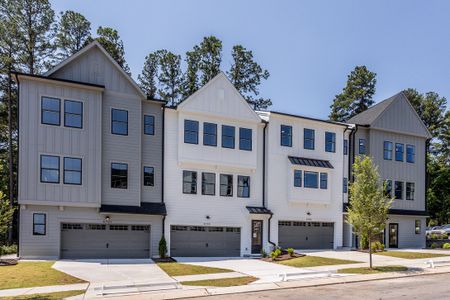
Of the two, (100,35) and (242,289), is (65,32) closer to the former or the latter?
(100,35)

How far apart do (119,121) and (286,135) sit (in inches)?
476

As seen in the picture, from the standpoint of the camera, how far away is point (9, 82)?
1350 inches

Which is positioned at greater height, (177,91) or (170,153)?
(177,91)

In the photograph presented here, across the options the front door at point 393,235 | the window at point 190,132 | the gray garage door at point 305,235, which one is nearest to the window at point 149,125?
the window at point 190,132

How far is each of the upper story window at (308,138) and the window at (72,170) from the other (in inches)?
636

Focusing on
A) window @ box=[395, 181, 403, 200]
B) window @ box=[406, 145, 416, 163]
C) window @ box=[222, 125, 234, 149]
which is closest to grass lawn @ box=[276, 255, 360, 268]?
window @ box=[222, 125, 234, 149]

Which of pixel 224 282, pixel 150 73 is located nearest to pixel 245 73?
pixel 150 73

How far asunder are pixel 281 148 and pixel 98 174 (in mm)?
13019

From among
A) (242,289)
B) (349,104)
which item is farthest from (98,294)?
(349,104)

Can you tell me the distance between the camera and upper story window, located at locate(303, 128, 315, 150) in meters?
29.9

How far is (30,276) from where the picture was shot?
1659 centimetres

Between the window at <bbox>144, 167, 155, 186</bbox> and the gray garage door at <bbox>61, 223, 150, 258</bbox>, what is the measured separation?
2.70 metres

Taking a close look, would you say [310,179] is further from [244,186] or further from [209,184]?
[209,184]

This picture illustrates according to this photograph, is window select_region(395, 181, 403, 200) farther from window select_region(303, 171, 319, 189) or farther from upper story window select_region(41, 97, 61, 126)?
upper story window select_region(41, 97, 61, 126)
